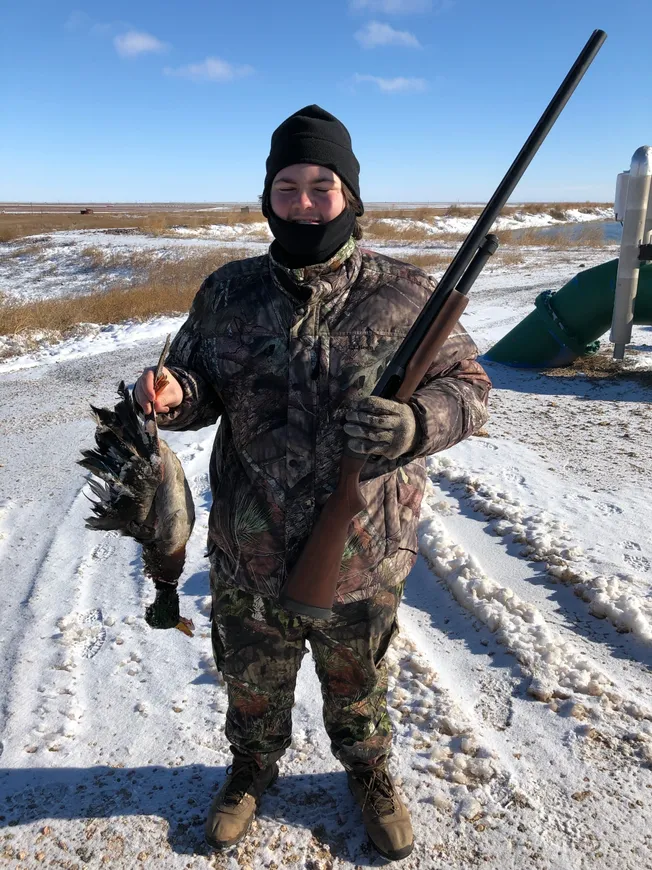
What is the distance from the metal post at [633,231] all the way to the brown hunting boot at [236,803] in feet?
23.6

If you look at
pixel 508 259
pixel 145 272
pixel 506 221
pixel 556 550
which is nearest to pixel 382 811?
pixel 556 550

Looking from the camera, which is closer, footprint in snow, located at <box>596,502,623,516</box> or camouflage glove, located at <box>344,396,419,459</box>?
camouflage glove, located at <box>344,396,419,459</box>

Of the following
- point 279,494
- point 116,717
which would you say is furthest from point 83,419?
point 279,494

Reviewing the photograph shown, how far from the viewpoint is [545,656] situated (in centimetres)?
301

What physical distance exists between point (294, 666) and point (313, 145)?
1.57 metres

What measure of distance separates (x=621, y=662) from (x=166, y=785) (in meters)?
1.97

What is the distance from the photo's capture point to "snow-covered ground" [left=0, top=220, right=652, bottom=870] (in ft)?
7.27

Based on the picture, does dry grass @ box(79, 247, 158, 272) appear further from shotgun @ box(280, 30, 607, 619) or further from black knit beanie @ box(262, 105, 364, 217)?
shotgun @ box(280, 30, 607, 619)

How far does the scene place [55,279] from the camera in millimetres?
19094

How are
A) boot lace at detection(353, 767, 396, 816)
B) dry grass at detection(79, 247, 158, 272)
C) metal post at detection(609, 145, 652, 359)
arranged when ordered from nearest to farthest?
boot lace at detection(353, 767, 396, 816) < metal post at detection(609, 145, 652, 359) < dry grass at detection(79, 247, 158, 272)

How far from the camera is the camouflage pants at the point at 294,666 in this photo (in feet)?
6.83

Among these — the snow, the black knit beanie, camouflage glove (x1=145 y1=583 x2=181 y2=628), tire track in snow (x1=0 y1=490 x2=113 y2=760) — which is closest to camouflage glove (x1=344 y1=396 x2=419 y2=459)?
the black knit beanie

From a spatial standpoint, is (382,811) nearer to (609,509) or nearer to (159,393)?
(159,393)

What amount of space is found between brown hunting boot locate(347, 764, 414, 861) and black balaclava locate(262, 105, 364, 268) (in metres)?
1.65
